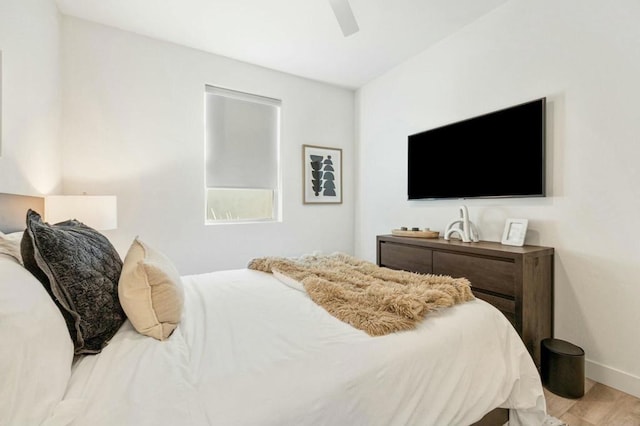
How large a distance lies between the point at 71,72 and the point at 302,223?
2.61 meters

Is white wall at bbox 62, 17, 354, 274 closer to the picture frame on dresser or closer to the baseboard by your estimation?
the picture frame on dresser

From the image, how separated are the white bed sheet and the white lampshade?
50.1 inches

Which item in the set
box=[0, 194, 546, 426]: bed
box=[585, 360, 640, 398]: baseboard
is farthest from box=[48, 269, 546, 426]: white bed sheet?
box=[585, 360, 640, 398]: baseboard

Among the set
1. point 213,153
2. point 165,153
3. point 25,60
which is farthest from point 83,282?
point 213,153

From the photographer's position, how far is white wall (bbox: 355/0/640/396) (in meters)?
1.80

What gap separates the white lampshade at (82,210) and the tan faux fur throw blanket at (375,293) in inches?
52.3

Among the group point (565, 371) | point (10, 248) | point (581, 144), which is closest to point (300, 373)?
point (10, 248)

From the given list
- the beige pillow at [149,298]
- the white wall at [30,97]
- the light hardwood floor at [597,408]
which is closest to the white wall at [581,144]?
the light hardwood floor at [597,408]

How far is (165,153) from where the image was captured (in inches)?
114

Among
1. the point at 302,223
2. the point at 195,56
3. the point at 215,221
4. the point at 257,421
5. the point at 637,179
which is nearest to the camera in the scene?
the point at 257,421

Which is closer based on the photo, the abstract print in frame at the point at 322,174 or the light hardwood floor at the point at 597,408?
the light hardwood floor at the point at 597,408

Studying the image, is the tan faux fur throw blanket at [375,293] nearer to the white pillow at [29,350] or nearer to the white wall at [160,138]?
the white pillow at [29,350]

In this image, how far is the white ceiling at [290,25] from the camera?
2.39 meters

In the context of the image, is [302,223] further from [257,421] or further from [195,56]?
[257,421]
